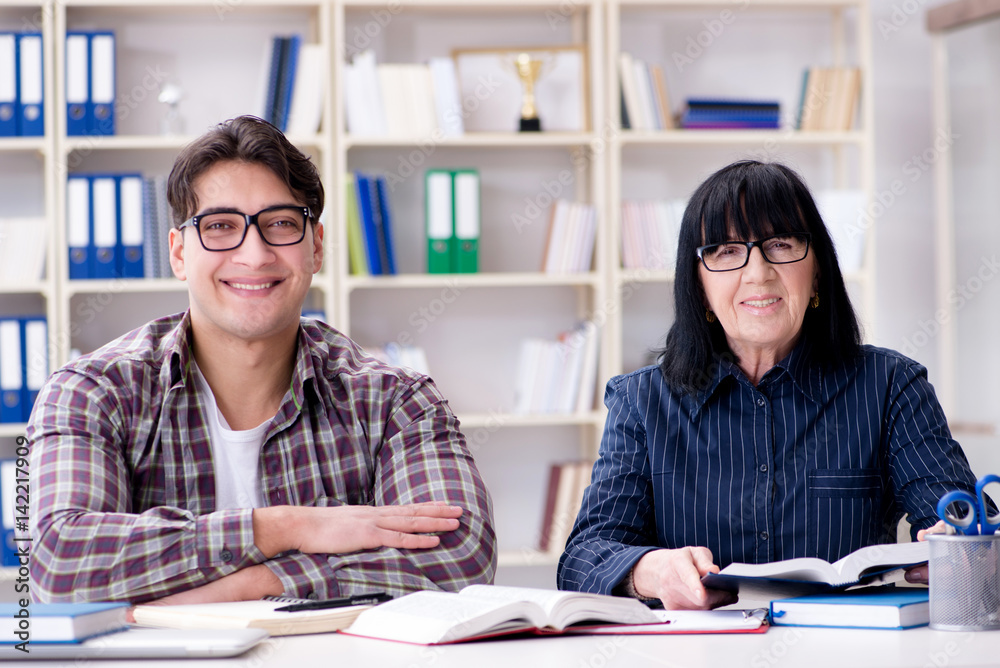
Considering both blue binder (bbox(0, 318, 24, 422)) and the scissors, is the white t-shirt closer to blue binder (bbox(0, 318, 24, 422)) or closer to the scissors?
the scissors

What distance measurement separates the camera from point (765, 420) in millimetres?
1606

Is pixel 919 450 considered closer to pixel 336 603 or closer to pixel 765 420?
pixel 765 420

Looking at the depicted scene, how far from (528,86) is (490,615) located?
96.0 inches

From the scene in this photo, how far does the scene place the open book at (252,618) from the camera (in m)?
1.14

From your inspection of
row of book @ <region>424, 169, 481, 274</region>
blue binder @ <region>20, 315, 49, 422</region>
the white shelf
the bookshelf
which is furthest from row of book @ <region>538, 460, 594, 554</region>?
blue binder @ <region>20, 315, 49, 422</region>

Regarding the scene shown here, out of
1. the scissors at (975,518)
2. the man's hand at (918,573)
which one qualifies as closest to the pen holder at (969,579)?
the scissors at (975,518)

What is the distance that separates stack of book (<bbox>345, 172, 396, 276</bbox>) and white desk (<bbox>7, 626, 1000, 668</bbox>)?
2.15m

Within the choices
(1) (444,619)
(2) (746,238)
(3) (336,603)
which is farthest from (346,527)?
(2) (746,238)

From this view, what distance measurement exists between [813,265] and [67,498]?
118 centimetres

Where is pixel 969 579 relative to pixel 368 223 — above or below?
below

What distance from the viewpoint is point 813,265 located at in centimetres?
164

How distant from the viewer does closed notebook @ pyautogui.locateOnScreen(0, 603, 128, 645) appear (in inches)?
40.4

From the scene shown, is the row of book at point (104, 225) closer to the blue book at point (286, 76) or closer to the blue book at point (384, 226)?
the blue book at point (286, 76)

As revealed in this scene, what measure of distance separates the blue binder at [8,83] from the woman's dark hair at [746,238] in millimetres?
2309
